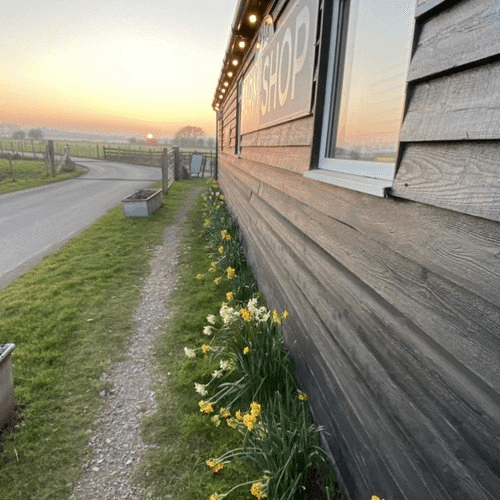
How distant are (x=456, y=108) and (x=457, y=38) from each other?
207 millimetres

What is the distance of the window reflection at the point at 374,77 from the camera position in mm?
1488

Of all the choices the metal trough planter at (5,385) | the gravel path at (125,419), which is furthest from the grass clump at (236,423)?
the metal trough planter at (5,385)

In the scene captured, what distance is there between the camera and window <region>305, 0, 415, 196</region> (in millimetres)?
1501

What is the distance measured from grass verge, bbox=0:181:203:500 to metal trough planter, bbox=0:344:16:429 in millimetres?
117

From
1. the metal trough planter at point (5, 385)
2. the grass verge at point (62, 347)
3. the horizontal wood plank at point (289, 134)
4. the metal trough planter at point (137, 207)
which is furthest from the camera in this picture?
the metal trough planter at point (137, 207)

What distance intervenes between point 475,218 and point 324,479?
1.64 m

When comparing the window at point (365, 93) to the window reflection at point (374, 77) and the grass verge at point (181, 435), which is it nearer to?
the window reflection at point (374, 77)

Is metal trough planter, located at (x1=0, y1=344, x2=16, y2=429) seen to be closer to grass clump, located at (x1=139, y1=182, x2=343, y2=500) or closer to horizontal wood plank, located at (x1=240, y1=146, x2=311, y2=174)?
grass clump, located at (x1=139, y1=182, x2=343, y2=500)

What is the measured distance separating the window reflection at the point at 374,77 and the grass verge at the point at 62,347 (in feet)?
8.64

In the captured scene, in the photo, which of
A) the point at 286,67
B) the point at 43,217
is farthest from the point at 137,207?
the point at 286,67

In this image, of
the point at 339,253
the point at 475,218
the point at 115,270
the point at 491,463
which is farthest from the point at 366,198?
the point at 115,270

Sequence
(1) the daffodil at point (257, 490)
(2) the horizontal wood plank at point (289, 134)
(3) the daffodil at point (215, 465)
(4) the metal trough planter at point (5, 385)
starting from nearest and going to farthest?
(1) the daffodil at point (257, 490), (3) the daffodil at point (215, 465), (4) the metal trough planter at point (5, 385), (2) the horizontal wood plank at point (289, 134)

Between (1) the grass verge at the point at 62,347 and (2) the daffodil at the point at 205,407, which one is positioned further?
(2) the daffodil at the point at 205,407

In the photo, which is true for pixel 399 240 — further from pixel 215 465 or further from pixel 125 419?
pixel 125 419
